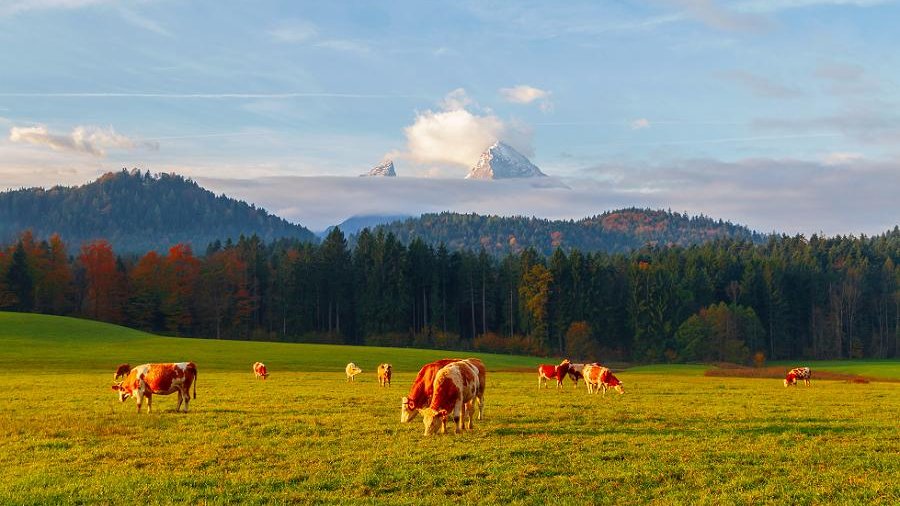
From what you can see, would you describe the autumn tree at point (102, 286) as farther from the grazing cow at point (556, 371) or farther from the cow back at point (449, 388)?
the cow back at point (449, 388)

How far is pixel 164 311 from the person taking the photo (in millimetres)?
118500

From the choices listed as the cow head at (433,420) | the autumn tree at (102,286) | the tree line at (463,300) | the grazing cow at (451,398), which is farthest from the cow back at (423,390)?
the autumn tree at (102,286)

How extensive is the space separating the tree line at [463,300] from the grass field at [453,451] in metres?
90.9

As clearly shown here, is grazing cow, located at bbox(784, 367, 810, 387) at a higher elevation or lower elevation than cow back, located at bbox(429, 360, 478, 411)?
lower

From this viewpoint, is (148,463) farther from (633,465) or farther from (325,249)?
(325,249)

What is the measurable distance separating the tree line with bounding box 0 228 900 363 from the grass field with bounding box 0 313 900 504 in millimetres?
90852

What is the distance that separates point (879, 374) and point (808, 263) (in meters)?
95.1

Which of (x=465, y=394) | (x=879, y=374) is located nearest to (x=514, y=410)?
(x=465, y=394)

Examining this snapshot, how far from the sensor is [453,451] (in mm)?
16938

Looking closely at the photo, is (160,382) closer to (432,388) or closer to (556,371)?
(432,388)

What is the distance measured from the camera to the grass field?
44.4 ft

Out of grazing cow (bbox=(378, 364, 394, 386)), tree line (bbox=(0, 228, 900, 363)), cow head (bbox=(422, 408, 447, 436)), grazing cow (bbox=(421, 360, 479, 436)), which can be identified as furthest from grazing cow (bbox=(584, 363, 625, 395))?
tree line (bbox=(0, 228, 900, 363))

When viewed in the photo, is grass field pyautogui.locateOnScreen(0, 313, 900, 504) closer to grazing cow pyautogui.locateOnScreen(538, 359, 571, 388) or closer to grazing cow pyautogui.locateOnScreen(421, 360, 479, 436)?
grazing cow pyautogui.locateOnScreen(421, 360, 479, 436)

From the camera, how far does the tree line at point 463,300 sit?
119 metres
